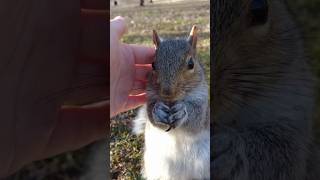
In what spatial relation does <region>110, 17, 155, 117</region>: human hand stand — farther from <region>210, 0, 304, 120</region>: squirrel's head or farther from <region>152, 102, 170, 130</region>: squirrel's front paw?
<region>210, 0, 304, 120</region>: squirrel's head

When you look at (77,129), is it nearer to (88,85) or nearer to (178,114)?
(88,85)

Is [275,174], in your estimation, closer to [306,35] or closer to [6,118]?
[306,35]

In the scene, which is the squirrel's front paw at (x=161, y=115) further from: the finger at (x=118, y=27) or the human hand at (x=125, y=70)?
the finger at (x=118, y=27)

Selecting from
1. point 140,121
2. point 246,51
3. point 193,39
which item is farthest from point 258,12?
point 140,121

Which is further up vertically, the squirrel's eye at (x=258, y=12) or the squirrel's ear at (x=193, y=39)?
the squirrel's eye at (x=258, y=12)

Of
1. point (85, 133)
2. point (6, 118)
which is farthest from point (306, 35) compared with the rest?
point (6, 118)

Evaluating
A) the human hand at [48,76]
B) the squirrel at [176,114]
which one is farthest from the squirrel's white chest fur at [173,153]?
the human hand at [48,76]

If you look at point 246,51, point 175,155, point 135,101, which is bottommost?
point 175,155
